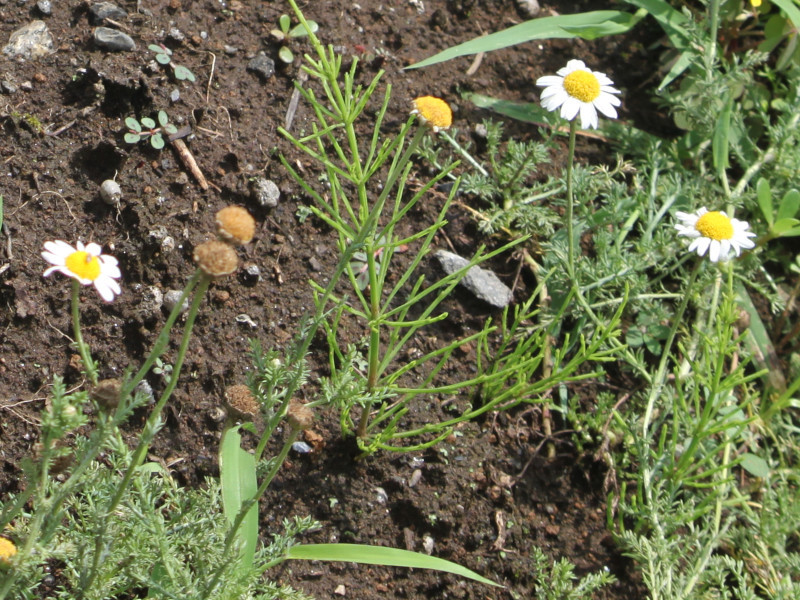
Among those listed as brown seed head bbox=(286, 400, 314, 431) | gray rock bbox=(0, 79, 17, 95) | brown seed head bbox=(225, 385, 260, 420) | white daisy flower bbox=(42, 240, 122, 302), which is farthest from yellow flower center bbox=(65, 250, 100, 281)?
gray rock bbox=(0, 79, 17, 95)

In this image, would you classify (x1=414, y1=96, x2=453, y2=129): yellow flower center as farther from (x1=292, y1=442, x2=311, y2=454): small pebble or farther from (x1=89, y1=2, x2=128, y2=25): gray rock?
(x1=89, y1=2, x2=128, y2=25): gray rock

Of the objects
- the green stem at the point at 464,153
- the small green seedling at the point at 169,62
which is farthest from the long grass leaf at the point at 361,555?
the small green seedling at the point at 169,62

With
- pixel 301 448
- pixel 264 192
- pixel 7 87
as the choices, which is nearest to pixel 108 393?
pixel 301 448

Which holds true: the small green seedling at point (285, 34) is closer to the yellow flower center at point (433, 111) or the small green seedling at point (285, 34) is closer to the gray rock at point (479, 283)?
the gray rock at point (479, 283)

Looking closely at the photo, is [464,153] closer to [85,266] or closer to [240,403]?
[240,403]

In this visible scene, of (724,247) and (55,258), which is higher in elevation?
(55,258)
